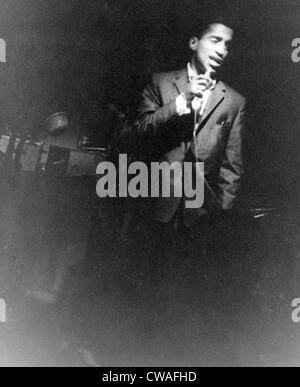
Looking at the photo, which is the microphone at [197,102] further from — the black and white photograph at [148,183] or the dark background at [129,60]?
the dark background at [129,60]

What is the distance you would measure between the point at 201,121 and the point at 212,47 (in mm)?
422

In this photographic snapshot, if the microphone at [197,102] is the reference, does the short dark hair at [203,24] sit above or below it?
above

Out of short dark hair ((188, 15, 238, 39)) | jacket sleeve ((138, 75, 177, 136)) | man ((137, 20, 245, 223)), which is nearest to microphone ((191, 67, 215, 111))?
man ((137, 20, 245, 223))

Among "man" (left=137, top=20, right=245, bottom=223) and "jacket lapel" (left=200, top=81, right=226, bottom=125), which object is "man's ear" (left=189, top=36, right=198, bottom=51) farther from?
"jacket lapel" (left=200, top=81, right=226, bottom=125)

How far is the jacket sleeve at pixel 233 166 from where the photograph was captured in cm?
299

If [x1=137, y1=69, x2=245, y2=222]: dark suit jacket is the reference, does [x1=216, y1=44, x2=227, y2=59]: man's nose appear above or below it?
above

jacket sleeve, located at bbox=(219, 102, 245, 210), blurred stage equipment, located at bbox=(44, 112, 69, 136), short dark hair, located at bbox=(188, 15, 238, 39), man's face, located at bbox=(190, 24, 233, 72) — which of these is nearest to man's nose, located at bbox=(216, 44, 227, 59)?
man's face, located at bbox=(190, 24, 233, 72)

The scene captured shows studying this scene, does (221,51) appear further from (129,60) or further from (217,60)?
(129,60)

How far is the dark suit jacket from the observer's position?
2.93m

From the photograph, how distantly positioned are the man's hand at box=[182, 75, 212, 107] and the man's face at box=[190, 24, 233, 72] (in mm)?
56

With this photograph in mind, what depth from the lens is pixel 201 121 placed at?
9.70 feet

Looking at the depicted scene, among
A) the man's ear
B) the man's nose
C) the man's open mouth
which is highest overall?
the man's ear

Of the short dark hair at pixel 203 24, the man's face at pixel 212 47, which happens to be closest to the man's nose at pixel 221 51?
the man's face at pixel 212 47
